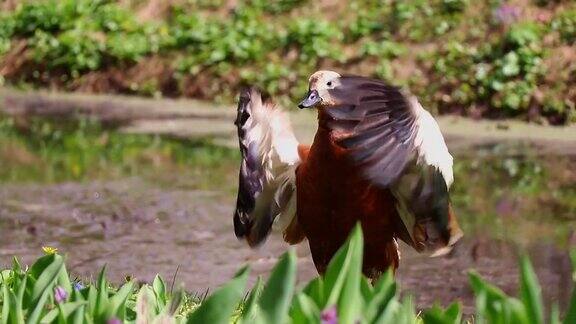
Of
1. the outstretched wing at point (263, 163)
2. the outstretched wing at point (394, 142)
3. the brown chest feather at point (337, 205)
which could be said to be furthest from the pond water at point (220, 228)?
the outstretched wing at point (394, 142)

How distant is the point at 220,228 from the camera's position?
6.64 meters

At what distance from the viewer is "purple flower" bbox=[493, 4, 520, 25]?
1031 centimetres

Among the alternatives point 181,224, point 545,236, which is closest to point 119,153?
point 181,224

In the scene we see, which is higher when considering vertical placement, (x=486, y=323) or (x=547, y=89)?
(x=486, y=323)

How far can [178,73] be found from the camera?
1152cm

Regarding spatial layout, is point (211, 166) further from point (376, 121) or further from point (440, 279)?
point (376, 121)

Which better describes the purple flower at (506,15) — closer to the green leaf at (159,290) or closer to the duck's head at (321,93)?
the duck's head at (321,93)

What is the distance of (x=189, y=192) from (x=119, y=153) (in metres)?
1.39

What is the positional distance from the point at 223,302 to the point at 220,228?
4.42 metres

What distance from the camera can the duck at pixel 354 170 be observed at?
3.56 m

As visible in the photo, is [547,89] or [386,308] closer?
[386,308]

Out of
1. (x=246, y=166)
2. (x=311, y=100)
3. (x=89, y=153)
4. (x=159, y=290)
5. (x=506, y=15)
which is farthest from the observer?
(x=506, y=15)

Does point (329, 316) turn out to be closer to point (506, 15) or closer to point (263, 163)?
point (263, 163)

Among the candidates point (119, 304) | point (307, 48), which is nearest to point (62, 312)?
point (119, 304)
